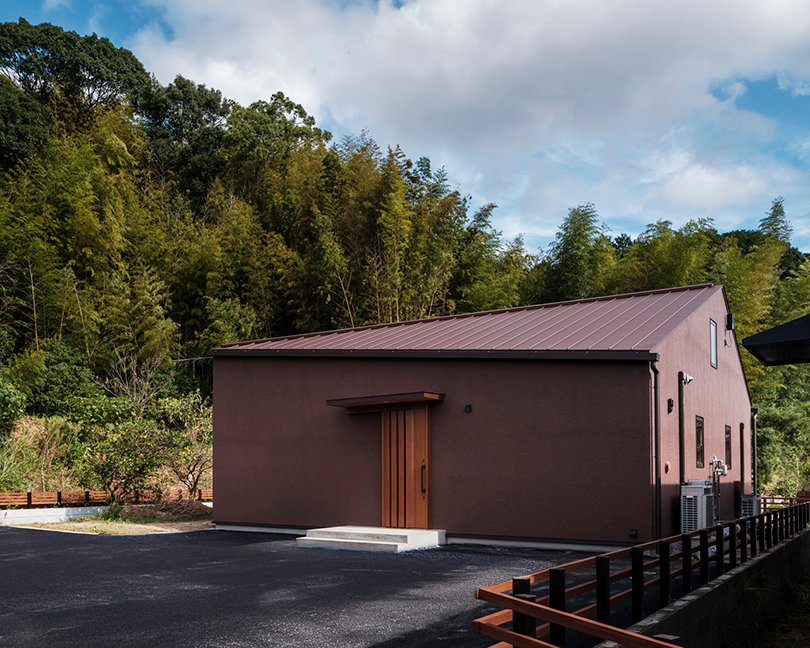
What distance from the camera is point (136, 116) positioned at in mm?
31359

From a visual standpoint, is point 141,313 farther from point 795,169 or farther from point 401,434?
point 795,169

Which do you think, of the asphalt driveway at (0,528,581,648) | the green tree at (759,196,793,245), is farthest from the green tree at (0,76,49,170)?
the green tree at (759,196,793,245)

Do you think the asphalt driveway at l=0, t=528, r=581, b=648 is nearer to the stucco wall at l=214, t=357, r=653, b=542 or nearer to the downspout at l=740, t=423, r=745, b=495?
the stucco wall at l=214, t=357, r=653, b=542

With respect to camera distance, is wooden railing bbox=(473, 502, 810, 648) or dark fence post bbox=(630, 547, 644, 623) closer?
wooden railing bbox=(473, 502, 810, 648)

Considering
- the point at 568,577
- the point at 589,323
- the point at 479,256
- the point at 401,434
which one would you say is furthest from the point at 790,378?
the point at 568,577

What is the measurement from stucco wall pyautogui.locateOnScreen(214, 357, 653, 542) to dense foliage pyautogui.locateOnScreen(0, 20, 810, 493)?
9.31 ft

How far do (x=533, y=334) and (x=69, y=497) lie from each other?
787 centimetres

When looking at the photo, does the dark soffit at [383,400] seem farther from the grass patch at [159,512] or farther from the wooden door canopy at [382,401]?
the grass patch at [159,512]

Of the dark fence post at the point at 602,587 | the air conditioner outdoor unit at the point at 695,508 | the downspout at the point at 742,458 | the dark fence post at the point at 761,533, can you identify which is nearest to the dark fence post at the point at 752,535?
the dark fence post at the point at 761,533

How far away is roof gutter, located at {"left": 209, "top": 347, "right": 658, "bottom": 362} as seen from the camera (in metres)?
9.13

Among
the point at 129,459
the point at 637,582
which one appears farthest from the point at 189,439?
the point at 637,582

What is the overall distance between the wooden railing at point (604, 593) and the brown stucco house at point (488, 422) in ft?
3.76

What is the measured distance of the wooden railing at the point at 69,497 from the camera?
524 inches

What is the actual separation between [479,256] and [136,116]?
1811cm
